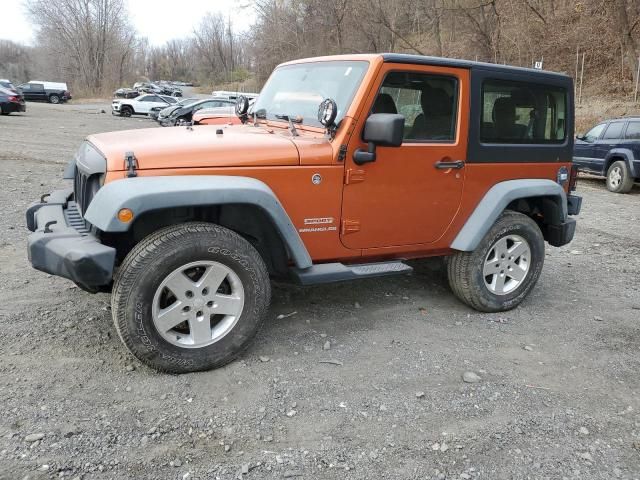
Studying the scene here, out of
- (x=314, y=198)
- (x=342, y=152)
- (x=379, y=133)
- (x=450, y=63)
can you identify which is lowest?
(x=314, y=198)

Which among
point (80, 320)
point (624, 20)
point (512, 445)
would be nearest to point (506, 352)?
point (512, 445)

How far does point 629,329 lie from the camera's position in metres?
4.41

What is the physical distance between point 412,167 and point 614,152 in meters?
10.3

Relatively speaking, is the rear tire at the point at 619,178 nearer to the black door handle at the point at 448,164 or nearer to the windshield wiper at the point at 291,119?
the black door handle at the point at 448,164

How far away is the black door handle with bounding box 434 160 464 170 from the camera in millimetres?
4004

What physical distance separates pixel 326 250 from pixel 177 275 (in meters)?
1.06

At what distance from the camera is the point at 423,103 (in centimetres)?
398

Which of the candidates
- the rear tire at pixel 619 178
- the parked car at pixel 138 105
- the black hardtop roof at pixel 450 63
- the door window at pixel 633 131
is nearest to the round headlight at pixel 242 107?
the black hardtop roof at pixel 450 63

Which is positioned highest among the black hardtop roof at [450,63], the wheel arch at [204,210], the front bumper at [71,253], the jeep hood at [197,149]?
the black hardtop roof at [450,63]

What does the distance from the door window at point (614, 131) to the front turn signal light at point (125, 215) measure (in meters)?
12.4

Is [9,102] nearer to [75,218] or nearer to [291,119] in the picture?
[75,218]

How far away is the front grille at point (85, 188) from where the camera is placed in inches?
134

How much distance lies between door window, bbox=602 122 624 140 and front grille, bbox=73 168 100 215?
1208 centimetres

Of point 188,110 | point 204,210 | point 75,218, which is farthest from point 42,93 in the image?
point 204,210
